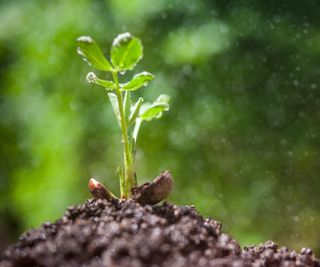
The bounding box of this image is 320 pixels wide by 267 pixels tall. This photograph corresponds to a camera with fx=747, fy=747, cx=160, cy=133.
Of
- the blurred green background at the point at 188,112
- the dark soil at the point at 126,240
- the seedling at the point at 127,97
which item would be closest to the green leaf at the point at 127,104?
the seedling at the point at 127,97

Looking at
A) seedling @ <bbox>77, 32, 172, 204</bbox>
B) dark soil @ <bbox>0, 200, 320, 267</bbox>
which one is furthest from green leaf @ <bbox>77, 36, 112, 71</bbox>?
dark soil @ <bbox>0, 200, 320, 267</bbox>

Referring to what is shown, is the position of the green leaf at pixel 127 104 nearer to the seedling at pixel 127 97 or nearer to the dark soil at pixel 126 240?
the seedling at pixel 127 97

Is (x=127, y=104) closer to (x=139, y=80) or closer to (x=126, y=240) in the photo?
(x=139, y=80)

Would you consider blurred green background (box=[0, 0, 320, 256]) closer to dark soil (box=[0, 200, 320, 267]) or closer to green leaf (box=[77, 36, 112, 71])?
green leaf (box=[77, 36, 112, 71])

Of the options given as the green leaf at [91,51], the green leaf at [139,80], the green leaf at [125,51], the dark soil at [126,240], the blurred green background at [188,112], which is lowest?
the dark soil at [126,240]

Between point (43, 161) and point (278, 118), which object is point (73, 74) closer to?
point (43, 161)

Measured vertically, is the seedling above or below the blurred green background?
below

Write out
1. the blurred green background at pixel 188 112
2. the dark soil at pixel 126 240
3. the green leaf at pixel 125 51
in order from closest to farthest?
the dark soil at pixel 126 240 < the green leaf at pixel 125 51 < the blurred green background at pixel 188 112
